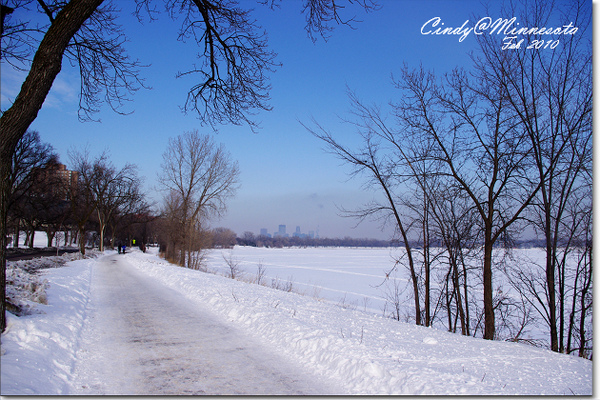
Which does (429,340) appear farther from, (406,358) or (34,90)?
(34,90)

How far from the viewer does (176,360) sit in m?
4.64

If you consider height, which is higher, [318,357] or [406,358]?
[406,358]

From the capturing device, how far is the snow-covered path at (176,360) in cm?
385

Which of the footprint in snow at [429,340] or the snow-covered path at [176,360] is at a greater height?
the footprint in snow at [429,340]

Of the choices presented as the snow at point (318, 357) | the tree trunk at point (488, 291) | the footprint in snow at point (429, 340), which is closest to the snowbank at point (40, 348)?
the snow at point (318, 357)

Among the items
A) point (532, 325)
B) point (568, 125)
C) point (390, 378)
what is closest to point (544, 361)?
point (390, 378)

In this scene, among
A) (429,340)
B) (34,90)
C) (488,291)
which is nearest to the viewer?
(34,90)

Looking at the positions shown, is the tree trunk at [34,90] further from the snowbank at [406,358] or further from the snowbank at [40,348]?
the snowbank at [406,358]

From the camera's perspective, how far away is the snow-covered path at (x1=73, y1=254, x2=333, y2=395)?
385 centimetres

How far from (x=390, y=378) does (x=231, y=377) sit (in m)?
1.78

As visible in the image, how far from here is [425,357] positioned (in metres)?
4.76

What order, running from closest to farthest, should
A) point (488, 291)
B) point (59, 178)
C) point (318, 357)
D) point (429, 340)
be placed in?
point (318, 357) → point (429, 340) → point (488, 291) → point (59, 178)

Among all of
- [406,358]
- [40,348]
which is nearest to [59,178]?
[40,348]

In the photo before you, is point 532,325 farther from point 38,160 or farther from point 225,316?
point 38,160
